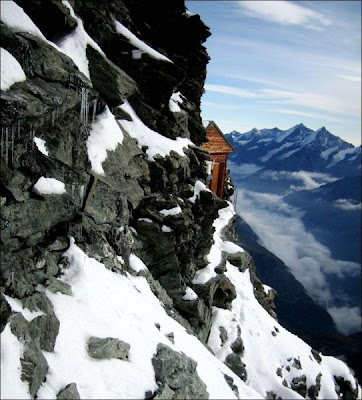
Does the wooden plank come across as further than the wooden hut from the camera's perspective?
Yes

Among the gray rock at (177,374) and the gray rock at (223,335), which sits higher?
the gray rock at (177,374)

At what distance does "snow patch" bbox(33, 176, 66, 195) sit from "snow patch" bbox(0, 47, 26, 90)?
3.09m

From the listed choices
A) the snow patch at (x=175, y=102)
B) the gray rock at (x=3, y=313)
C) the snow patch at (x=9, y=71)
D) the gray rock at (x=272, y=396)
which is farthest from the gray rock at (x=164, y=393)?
the snow patch at (x=175, y=102)

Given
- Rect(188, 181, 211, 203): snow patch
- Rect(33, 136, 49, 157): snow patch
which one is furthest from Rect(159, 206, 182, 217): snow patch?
Rect(33, 136, 49, 157): snow patch

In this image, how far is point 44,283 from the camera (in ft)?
36.1

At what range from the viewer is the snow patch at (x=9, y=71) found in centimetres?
970

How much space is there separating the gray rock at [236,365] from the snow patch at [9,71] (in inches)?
917

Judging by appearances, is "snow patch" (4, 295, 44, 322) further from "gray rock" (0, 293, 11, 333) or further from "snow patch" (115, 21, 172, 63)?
"snow patch" (115, 21, 172, 63)

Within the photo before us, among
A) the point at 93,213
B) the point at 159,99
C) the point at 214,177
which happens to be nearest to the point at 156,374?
the point at 93,213

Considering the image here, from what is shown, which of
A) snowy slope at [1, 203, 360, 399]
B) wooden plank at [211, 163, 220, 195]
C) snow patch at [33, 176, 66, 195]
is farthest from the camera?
wooden plank at [211, 163, 220, 195]

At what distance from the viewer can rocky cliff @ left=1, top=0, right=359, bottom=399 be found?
377 inches

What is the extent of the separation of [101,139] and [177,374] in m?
11.1

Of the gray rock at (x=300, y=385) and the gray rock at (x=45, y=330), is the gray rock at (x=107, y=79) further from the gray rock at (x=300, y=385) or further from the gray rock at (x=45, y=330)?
the gray rock at (x=300, y=385)

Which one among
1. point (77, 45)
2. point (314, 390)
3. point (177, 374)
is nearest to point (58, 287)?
point (177, 374)
